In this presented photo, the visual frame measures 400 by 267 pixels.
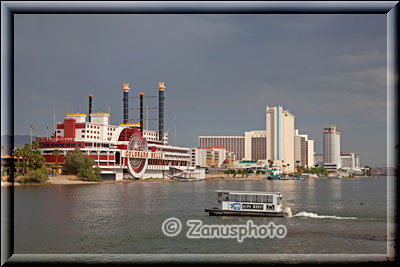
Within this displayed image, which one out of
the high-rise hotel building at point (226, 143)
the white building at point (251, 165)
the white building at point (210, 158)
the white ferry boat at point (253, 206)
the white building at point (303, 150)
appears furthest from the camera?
the high-rise hotel building at point (226, 143)

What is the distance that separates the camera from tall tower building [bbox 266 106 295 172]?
358 feet

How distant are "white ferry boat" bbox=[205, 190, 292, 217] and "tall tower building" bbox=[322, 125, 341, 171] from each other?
286 feet

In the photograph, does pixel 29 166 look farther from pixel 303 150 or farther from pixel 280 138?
pixel 303 150

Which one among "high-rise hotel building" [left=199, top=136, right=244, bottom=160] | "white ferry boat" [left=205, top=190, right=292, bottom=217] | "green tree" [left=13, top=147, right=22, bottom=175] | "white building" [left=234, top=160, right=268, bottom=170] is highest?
"high-rise hotel building" [left=199, top=136, right=244, bottom=160]

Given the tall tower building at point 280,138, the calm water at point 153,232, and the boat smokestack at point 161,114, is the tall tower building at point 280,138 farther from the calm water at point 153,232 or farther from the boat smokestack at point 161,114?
the calm water at point 153,232

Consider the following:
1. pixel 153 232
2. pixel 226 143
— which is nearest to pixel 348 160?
pixel 226 143

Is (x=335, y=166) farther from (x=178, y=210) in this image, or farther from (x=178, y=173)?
(x=178, y=210)

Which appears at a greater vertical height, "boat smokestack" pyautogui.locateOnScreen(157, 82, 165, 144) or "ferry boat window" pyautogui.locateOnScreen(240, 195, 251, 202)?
"boat smokestack" pyautogui.locateOnScreen(157, 82, 165, 144)

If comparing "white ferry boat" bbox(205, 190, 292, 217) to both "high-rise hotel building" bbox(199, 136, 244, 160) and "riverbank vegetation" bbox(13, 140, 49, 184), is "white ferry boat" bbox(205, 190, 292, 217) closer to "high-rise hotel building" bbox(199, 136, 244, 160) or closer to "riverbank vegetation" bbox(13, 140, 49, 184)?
"riverbank vegetation" bbox(13, 140, 49, 184)

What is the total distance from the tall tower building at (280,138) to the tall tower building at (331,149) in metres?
7.40

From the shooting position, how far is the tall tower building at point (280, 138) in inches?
4291

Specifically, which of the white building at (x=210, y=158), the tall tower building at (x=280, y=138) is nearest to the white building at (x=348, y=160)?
the tall tower building at (x=280, y=138)

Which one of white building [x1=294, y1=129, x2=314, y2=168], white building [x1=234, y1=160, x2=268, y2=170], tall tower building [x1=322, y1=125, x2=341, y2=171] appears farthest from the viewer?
white building [x1=294, y1=129, x2=314, y2=168]

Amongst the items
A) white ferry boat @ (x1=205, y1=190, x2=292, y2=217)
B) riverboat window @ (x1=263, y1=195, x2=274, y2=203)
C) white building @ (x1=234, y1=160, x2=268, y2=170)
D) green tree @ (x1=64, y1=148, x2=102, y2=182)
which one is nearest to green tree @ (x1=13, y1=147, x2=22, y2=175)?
green tree @ (x1=64, y1=148, x2=102, y2=182)
